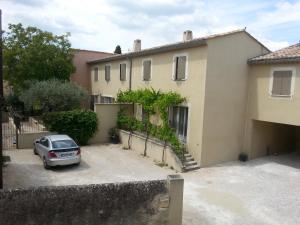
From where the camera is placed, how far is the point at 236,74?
17.4m

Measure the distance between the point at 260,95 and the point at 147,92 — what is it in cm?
722

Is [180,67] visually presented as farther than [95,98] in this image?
No

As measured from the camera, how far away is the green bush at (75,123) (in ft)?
67.5

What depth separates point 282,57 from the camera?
1566 cm

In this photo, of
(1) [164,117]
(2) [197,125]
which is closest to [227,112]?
(2) [197,125]

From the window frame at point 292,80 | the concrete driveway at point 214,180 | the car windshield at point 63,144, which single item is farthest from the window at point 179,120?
the car windshield at point 63,144

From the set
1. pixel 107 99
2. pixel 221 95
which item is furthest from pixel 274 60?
pixel 107 99

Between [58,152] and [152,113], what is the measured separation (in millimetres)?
6845

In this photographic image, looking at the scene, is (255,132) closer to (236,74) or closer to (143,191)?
(236,74)

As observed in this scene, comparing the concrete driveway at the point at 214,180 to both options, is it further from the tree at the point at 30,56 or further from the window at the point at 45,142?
the tree at the point at 30,56

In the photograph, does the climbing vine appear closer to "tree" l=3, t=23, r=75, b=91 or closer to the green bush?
the green bush

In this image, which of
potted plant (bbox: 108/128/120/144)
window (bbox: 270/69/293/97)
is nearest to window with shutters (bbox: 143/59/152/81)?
potted plant (bbox: 108/128/120/144)

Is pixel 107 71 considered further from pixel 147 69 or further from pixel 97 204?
pixel 97 204

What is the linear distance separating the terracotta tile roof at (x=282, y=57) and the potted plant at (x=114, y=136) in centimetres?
1082
